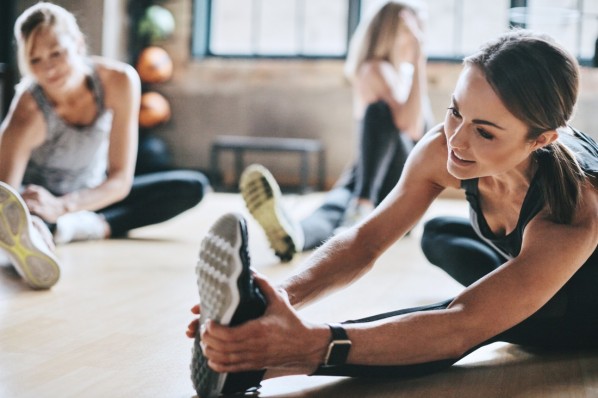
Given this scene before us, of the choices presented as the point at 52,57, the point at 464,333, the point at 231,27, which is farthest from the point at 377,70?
the point at 231,27

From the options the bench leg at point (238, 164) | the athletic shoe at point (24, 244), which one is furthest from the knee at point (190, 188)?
the bench leg at point (238, 164)

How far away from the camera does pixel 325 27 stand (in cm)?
502

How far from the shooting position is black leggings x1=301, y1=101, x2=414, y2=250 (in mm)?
2779

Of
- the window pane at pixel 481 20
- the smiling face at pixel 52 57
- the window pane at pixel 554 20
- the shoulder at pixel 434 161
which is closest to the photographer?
the shoulder at pixel 434 161

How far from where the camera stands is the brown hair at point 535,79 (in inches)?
43.2

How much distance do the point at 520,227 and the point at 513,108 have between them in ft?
0.81

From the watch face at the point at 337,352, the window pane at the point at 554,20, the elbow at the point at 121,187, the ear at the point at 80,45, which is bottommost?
the elbow at the point at 121,187

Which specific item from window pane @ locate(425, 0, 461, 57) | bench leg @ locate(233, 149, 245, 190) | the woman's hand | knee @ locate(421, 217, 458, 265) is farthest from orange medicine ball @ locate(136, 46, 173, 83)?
knee @ locate(421, 217, 458, 265)

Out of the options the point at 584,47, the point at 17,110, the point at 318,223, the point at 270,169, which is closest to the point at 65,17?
the point at 17,110

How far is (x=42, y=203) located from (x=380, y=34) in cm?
136

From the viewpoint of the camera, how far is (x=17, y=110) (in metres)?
2.32

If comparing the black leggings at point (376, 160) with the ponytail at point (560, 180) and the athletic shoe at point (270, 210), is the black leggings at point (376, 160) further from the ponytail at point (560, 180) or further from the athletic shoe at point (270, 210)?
the ponytail at point (560, 180)

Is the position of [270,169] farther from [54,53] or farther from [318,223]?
[54,53]

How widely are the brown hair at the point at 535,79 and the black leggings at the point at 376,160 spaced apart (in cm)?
157
